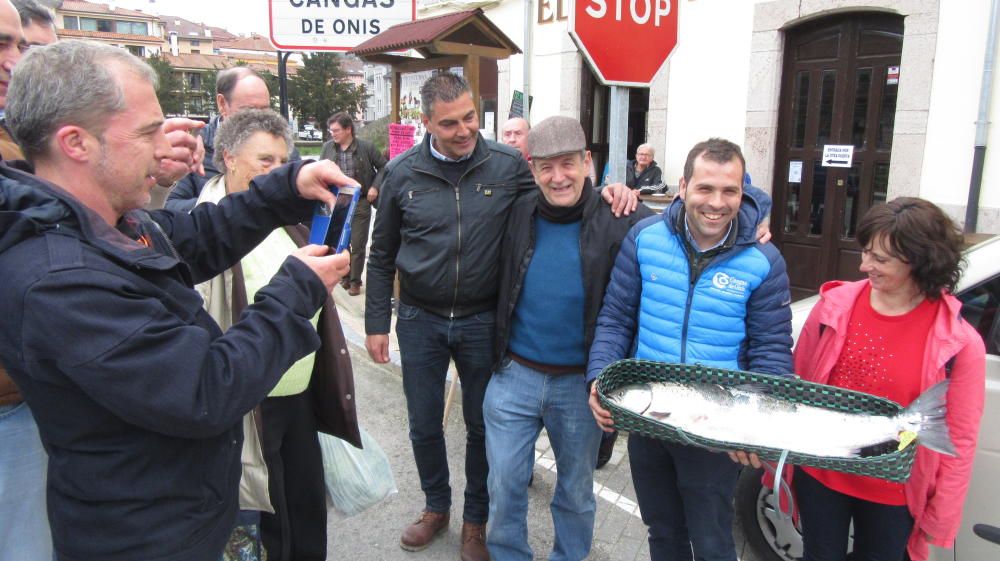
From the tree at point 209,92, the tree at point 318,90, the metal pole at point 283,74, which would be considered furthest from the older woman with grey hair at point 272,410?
the tree at point 209,92

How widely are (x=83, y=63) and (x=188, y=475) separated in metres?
0.95

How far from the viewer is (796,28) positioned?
6.94m

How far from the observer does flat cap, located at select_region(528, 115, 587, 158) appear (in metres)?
2.55

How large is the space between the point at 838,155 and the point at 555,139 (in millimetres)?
5454

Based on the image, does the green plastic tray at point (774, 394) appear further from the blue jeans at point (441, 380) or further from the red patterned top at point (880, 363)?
the blue jeans at point (441, 380)

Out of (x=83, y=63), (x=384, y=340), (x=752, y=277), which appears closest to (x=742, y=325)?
(x=752, y=277)

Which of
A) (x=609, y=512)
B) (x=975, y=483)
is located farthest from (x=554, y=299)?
Answer: (x=975, y=483)

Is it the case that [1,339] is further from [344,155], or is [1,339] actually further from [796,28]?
[796,28]

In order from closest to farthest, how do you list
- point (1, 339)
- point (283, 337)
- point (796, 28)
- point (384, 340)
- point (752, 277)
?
point (1, 339)
point (283, 337)
point (752, 277)
point (384, 340)
point (796, 28)

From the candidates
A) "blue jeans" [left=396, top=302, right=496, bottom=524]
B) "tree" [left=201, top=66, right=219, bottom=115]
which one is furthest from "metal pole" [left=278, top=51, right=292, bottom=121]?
"tree" [left=201, top=66, right=219, bottom=115]

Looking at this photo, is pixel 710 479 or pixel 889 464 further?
pixel 710 479

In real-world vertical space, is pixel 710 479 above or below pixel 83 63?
below

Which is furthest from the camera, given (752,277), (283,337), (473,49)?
(473,49)

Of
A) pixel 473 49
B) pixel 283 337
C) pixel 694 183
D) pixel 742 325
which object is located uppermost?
pixel 473 49
